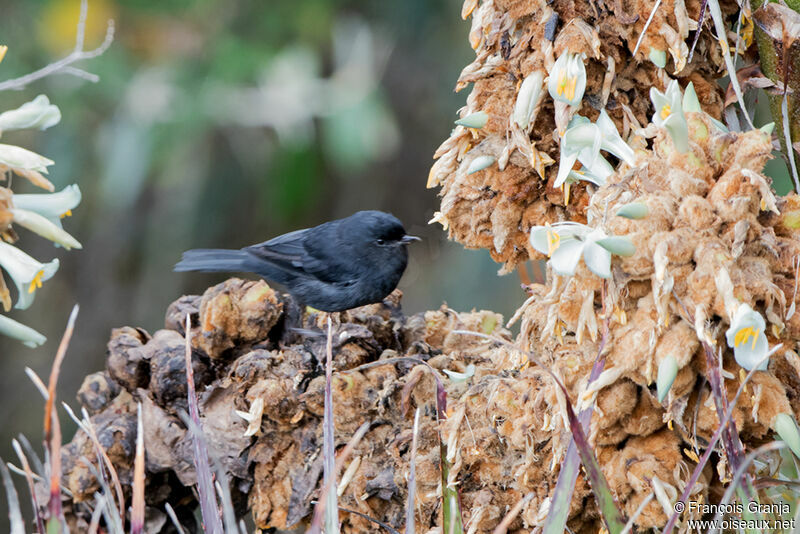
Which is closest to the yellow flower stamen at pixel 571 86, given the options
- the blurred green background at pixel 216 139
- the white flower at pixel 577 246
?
the white flower at pixel 577 246

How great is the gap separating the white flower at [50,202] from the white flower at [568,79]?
43cm

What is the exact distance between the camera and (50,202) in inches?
28.0

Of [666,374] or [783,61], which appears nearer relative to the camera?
[666,374]

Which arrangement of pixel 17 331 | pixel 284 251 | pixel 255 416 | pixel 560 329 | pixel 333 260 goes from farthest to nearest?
pixel 284 251, pixel 333 260, pixel 255 416, pixel 560 329, pixel 17 331

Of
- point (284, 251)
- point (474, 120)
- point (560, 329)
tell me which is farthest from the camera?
point (284, 251)

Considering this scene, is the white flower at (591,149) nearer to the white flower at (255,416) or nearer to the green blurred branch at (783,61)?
the green blurred branch at (783,61)

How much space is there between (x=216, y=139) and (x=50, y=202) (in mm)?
2159

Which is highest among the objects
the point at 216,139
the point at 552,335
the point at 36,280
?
the point at 216,139

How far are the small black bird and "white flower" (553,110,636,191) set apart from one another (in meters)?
0.96

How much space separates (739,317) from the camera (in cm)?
60

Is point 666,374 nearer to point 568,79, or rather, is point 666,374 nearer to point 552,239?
point 552,239

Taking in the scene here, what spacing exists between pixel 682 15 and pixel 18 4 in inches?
93.8

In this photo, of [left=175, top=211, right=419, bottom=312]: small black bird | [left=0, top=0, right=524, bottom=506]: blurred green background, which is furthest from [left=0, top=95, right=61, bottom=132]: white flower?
[left=0, top=0, right=524, bottom=506]: blurred green background

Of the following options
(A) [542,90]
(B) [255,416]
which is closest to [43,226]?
(B) [255,416]
